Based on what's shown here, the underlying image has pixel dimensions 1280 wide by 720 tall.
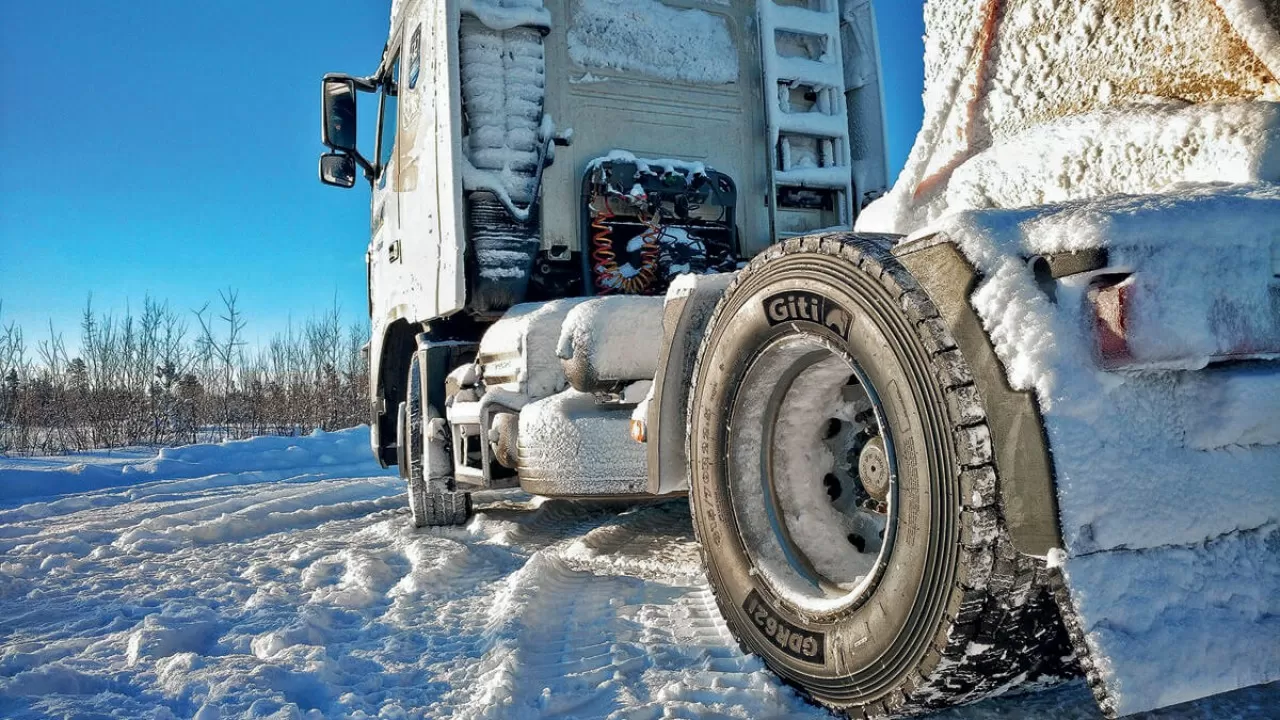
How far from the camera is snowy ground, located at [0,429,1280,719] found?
207 centimetres

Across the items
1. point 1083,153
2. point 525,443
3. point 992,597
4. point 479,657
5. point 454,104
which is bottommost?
point 479,657

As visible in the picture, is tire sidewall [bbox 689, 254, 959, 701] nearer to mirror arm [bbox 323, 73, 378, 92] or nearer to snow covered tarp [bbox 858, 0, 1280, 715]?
snow covered tarp [bbox 858, 0, 1280, 715]

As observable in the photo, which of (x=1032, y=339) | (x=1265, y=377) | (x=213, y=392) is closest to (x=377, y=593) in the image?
(x=1032, y=339)

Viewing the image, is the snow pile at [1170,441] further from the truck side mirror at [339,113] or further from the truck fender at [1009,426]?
the truck side mirror at [339,113]

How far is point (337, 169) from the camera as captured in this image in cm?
586

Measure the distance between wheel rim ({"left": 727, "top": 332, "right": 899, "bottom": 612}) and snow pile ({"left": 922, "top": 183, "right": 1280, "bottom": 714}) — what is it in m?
0.70

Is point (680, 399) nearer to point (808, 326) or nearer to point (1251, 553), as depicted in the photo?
point (808, 326)

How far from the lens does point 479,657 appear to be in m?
2.46

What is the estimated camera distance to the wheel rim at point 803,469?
2.09m

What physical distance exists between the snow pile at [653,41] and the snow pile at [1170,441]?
11.6 feet

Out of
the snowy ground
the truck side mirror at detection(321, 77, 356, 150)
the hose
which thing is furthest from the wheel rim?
the truck side mirror at detection(321, 77, 356, 150)

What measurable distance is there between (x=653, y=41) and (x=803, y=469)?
317 cm

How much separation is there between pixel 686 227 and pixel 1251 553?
336 centimetres

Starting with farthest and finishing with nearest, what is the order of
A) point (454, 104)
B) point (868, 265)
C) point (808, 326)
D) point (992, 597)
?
point (454, 104), point (808, 326), point (868, 265), point (992, 597)
